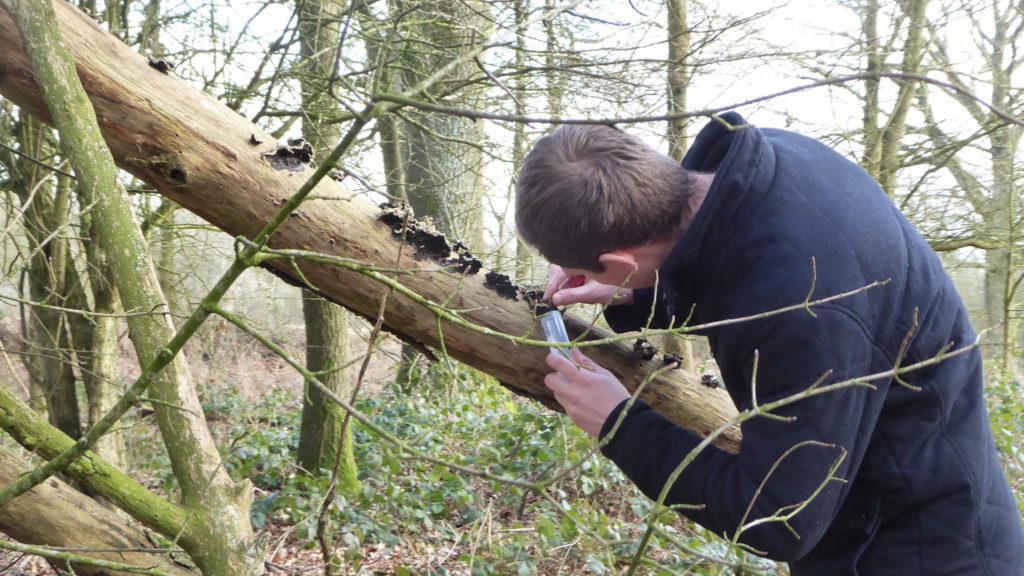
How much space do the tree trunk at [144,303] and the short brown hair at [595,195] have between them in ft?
3.10

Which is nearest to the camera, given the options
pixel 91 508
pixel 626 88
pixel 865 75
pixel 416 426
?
pixel 865 75

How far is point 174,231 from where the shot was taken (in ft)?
17.7

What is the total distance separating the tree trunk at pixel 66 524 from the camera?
2.19m

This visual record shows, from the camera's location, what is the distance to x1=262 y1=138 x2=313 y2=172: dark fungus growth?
2.04m

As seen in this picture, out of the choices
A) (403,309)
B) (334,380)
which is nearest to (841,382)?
(403,309)

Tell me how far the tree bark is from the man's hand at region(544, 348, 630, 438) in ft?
0.35

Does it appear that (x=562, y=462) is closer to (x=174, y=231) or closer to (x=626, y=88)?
(x=626, y=88)

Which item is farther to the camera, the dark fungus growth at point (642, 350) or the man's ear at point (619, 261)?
the dark fungus growth at point (642, 350)

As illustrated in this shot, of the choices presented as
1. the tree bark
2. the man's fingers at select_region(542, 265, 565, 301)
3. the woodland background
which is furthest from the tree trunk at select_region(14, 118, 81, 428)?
the man's fingers at select_region(542, 265, 565, 301)

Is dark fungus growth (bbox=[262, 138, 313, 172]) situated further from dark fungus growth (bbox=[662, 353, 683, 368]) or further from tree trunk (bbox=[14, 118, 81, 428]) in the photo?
tree trunk (bbox=[14, 118, 81, 428])

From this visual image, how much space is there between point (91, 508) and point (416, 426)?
3.74 m

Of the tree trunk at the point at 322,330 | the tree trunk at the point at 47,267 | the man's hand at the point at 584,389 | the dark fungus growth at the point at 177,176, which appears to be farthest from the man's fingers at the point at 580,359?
the tree trunk at the point at 47,267

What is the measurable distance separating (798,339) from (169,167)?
1595mm

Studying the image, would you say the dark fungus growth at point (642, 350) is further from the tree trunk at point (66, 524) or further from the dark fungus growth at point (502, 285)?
the tree trunk at point (66, 524)
